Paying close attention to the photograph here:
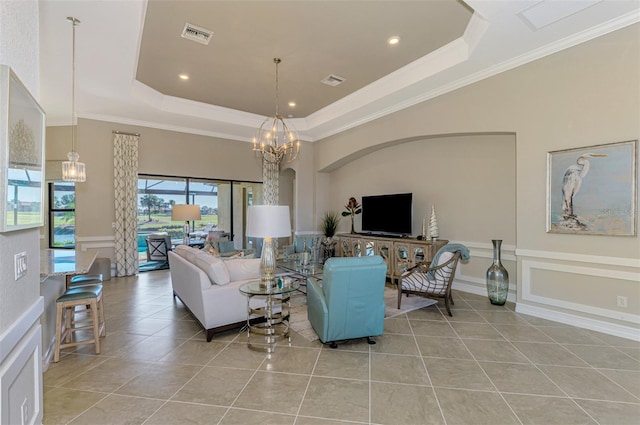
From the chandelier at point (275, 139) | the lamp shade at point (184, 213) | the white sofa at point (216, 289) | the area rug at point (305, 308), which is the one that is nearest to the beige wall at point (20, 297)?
the white sofa at point (216, 289)

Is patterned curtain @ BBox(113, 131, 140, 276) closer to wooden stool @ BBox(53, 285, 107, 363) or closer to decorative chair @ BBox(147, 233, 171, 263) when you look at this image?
decorative chair @ BBox(147, 233, 171, 263)

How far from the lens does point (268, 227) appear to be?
126 inches

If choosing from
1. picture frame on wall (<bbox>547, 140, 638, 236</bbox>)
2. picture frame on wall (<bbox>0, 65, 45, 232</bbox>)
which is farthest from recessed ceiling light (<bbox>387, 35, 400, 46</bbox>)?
picture frame on wall (<bbox>0, 65, 45, 232</bbox>)

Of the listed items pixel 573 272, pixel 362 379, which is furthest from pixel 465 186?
pixel 362 379

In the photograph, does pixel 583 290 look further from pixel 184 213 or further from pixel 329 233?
pixel 184 213

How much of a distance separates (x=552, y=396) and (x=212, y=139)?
25.8 ft

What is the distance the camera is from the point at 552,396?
2352 mm

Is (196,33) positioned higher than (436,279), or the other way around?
(196,33)

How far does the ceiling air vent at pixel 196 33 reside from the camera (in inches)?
149

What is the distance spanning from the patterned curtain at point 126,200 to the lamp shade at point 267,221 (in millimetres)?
4655

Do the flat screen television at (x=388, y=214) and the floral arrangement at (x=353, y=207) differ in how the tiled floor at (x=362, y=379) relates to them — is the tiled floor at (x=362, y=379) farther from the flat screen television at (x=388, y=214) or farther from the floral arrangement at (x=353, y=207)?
the floral arrangement at (x=353, y=207)

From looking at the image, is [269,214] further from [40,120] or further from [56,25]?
[56,25]

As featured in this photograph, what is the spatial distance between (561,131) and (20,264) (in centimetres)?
534

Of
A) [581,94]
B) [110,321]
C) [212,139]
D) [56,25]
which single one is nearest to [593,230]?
[581,94]
